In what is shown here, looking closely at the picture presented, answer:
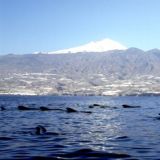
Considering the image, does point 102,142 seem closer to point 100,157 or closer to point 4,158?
point 100,157

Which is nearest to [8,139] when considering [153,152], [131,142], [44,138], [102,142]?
[44,138]

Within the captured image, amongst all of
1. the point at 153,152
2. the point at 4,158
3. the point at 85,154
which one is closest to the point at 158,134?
the point at 153,152

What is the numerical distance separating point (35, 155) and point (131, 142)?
41.5ft

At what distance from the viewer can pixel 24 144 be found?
129 ft

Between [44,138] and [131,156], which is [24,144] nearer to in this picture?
[44,138]

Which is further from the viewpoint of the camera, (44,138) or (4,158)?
(44,138)

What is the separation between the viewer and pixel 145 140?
43.1 m

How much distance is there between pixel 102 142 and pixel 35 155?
10.8m

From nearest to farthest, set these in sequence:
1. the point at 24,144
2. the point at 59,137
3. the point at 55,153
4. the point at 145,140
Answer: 1. the point at 55,153
2. the point at 24,144
3. the point at 145,140
4. the point at 59,137

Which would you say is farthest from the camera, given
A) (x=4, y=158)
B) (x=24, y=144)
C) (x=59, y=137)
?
(x=59, y=137)

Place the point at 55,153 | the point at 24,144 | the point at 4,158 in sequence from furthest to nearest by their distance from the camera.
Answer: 1. the point at 24,144
2. the point at 55,153
3. the point at 4,158

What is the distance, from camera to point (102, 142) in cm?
4184

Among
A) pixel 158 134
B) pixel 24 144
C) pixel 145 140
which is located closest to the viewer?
pixel 24 144

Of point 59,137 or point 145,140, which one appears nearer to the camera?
point 145,140
